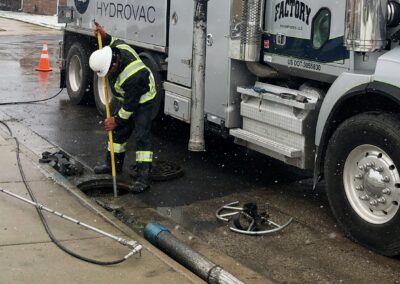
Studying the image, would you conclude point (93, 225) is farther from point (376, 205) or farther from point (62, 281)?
point (376, 205)

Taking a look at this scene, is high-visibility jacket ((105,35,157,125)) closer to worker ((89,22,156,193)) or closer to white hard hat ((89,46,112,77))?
worker ((89,22,156,193))

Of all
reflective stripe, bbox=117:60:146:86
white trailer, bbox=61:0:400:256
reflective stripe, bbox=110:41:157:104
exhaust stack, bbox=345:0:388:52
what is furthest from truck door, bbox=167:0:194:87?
exhaust stack, bbox=345:0:388:52

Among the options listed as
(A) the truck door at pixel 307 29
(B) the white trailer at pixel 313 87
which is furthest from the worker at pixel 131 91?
(A) the truck door at pixel 307 29

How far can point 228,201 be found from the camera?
6.25 m

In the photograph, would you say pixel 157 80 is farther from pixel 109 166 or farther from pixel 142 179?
pixel 142 179

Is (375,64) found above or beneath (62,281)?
above

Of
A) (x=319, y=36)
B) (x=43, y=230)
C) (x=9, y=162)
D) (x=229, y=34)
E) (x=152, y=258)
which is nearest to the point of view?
(x=152, y=258)

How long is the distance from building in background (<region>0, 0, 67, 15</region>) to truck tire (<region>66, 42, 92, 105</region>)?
2604 cm

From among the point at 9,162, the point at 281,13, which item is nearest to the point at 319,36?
the point at 281,13

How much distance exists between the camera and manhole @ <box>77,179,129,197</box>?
21.4ft

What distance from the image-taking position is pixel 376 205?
191 inches

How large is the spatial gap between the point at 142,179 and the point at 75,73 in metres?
4.71

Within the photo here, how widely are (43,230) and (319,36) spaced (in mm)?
2678

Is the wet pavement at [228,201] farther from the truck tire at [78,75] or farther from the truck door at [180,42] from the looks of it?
the truck door at [180,42]
